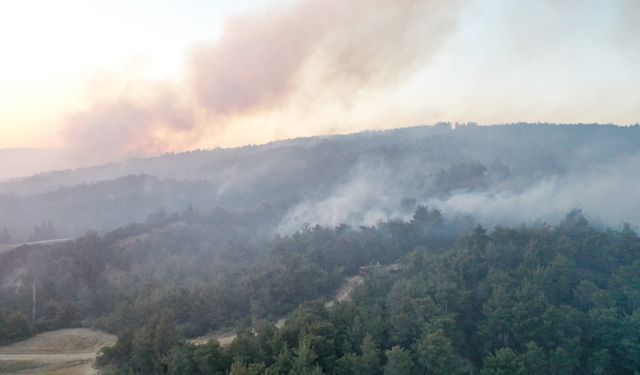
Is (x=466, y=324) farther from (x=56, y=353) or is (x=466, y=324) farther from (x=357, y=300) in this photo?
(x=56, y=353)

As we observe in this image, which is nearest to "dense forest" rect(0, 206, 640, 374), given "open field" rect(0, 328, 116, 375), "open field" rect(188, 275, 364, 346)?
"open field" rect(188, 275, 364, 346)

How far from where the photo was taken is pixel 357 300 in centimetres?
4103

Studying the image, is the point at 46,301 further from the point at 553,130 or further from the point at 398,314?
the point at 553,130

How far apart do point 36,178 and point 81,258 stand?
15283 centimetres

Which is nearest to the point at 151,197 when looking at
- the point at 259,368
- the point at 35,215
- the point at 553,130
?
the point at 35,215

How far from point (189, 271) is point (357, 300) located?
85.7 feet

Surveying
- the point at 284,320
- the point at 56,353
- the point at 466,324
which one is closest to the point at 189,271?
the point at 284,320

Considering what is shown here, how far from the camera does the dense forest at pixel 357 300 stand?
31.2 meters

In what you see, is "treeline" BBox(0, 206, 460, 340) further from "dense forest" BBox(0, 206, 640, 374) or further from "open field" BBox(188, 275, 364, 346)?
"open field" BBox(188, 275, 364, 346)

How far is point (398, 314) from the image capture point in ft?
120

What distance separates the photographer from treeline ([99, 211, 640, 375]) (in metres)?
30.3

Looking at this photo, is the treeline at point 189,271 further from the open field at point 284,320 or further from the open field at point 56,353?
the open field at point 56,353

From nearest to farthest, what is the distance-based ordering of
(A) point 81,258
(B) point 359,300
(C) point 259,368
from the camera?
(C) point 259,368 → (B) point 359,300 → (A) point 81,258

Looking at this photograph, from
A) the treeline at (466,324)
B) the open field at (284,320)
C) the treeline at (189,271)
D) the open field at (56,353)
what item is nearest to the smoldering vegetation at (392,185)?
the treeline at (189,271)
